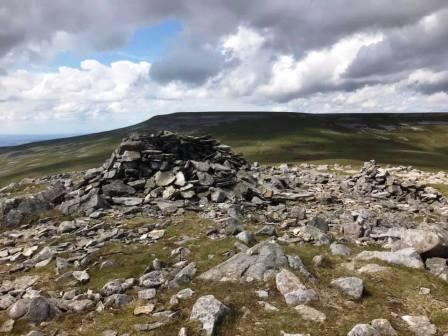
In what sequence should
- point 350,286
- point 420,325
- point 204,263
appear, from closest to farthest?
1. point 420,325
2. point 350,286
3. point 204,263

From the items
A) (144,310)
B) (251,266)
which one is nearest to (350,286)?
A: (251,266)

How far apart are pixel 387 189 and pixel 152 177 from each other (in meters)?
24.8

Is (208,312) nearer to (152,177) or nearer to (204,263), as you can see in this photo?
(204,263)

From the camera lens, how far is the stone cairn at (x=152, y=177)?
1312 inches

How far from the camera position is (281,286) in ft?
51.4

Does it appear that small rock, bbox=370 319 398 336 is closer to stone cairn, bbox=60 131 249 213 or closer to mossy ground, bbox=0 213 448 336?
mossy ground, bbox=0 213 448 336

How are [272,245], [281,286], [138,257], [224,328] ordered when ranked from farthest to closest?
[138,257] < [272,245] < [281,286] < [224,328]

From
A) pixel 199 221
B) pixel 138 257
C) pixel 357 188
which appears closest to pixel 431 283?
pixel 138 257

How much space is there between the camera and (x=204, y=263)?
19.0 meters

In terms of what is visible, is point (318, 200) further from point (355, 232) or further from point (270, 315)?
point (270, 315)

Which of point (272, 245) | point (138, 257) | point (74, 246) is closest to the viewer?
point (272, 245)

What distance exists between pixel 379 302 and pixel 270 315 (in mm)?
3825

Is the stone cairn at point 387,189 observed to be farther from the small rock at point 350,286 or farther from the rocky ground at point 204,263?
the small rock at point 350,286

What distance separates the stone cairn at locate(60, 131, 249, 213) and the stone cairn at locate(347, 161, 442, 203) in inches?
545
